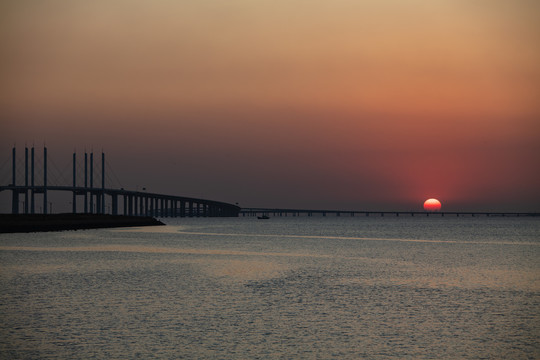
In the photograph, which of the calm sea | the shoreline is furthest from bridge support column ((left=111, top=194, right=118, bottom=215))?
the calm sea

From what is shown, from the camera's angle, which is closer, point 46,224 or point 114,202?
point 46,224

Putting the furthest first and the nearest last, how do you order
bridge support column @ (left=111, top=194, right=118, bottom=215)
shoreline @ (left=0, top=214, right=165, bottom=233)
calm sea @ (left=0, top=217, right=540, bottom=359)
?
bridge support column @ (left=111, top=194, right=118, bottom=215) < shoreline @ (left=0, top=214, right=165, bottom=233) < calm sea @ (left=0, top=217, right=540, bottom=359)

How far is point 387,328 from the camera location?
24.6 m

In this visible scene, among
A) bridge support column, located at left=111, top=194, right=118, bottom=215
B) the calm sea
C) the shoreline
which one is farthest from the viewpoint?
bridge support column, located at left=111, top=194, right=118, bottom=215

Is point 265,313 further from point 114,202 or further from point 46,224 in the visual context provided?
point 114,202

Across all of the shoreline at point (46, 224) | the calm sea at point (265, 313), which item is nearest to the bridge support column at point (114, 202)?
the shoreline at point (46, 224)

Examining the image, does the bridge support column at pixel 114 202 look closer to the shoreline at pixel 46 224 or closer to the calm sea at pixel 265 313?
the shoreline at pixel 46 224

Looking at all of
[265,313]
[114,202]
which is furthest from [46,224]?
[265,313]

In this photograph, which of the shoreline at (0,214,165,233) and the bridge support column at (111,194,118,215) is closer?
the shoreline at (0,214,165,233)

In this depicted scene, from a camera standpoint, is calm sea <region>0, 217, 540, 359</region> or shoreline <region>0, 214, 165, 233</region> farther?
shoreline <region>0, 214, 165, 233</region>

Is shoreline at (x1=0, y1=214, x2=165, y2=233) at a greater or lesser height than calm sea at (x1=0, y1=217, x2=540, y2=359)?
greater

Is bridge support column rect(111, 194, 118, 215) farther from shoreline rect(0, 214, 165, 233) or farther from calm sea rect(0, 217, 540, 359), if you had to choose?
calm sea rect(0, 217, 540, 359)

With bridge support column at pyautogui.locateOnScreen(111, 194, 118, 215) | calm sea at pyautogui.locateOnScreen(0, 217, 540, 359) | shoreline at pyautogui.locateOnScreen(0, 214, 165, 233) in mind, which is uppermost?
bridge support column at pyautogui.locateOnScreen(111, 194, 118, 215)

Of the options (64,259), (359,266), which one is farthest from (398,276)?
(64,259)
